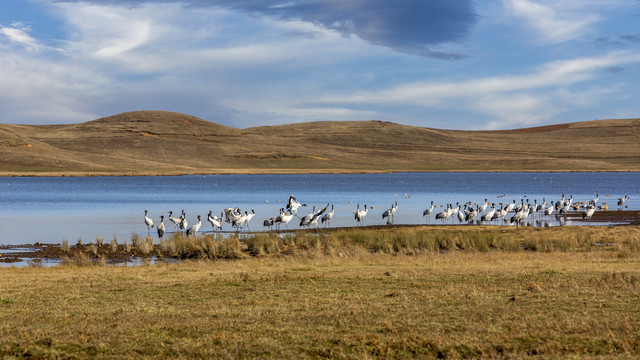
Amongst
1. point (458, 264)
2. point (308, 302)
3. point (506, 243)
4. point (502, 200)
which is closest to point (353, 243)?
point (506, 243)

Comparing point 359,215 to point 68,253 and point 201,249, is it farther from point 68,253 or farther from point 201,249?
point 68,253

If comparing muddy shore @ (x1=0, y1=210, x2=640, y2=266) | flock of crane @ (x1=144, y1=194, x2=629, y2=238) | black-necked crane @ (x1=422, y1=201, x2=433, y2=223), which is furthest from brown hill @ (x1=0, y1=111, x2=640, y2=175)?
muddy shore @ (x1=0, y1=210, x2=640, y2=266)

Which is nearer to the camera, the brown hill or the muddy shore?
the muddy shore

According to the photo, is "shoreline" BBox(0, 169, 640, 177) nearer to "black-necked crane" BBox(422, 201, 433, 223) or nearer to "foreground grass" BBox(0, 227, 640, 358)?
"black-necked crane" BBox(422, 201, 433, 223)

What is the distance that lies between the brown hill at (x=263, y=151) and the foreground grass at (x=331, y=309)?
113 metres

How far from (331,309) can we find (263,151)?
152 meters

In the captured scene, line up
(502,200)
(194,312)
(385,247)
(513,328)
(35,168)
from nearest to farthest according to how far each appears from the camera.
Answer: (513,328), (194,312), (385,247), (502,200), (35,168)

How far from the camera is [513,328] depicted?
434 inches

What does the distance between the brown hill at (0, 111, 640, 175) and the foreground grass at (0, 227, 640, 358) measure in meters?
113

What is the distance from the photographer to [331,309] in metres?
12.9

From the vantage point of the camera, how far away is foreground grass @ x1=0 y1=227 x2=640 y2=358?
10023 millimetres

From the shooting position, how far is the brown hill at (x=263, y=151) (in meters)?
138

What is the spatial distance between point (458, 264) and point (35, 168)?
399 feet

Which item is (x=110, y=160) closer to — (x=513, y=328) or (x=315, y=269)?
(x=315, y=269)
